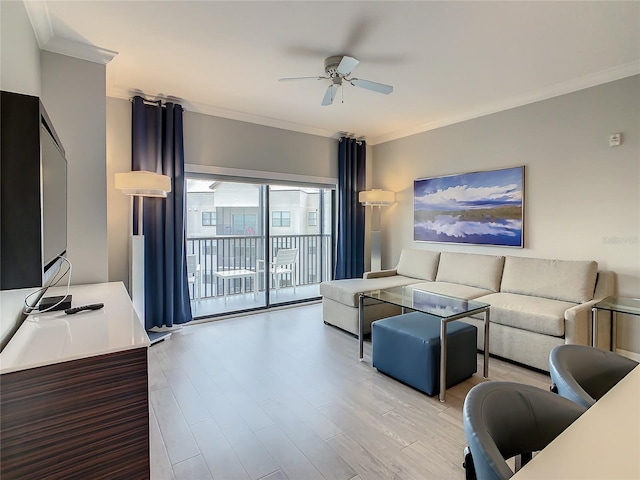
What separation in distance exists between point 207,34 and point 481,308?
3.08 metres

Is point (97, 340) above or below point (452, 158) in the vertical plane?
below

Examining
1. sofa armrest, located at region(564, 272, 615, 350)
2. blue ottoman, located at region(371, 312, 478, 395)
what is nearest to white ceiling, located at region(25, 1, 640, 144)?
sofa armrest, located at region(564, 272, 615, 350)

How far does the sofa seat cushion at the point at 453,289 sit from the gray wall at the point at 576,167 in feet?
2.09

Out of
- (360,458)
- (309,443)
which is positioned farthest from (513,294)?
(309,443)

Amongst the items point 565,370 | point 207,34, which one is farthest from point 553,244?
point 207,34

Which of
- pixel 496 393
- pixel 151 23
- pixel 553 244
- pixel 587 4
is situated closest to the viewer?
pixel 496 393

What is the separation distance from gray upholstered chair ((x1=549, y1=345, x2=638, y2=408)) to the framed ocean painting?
2.69 meters

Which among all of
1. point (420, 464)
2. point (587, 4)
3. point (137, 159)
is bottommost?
point (420, 464)

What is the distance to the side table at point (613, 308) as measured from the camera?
2.58 m

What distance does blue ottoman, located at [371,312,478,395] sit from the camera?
8.20 ft

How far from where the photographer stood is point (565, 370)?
1.26 m

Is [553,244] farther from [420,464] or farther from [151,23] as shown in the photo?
[151,23]

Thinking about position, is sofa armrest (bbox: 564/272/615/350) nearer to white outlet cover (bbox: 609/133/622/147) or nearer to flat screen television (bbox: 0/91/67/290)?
white outlet cover (bbox: 609/133/622/147)

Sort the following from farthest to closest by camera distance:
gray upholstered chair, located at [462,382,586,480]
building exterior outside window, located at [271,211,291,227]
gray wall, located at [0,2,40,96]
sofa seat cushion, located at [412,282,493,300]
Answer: building exterior outside window, located at [271,211,291,227] → sofa seat cushion, located at [412,282,493,300] → gray wall, located at [0,2,40,96] → gray upholstered chair, located at [462,382,586,480]
